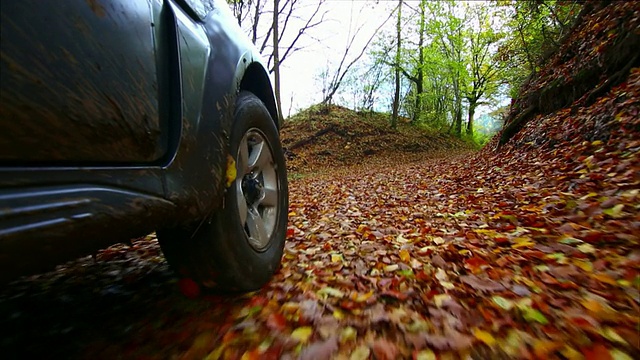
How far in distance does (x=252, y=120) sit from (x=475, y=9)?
79.4ft

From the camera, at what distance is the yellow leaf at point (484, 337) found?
1.30 metres

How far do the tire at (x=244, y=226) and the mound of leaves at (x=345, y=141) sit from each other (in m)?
10.5

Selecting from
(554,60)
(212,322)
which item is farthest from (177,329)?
(554,60)

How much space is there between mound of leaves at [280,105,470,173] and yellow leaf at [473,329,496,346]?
11283 millimetres

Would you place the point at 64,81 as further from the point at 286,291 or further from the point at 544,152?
the point at 544,152

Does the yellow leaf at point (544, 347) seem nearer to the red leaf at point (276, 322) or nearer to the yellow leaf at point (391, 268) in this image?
the yellow leaf at point (391, 268)

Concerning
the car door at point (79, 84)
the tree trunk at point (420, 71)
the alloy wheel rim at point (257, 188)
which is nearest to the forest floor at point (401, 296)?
the alloy wheel rim at point (257, 188)

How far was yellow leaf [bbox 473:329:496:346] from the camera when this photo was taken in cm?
130

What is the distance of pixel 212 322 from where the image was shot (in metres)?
1.51

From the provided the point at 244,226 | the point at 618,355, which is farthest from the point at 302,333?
the point at 618,355

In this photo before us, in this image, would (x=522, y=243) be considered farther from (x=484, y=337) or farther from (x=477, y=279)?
(x=484, y=337)

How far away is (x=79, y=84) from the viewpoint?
2.60ft

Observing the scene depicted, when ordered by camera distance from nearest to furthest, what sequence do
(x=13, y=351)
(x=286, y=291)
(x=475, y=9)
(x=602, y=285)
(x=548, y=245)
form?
(x=13, y=351), (x=602, y=285), (x=286, y=291), (x=548, y=245), (x=475, y=9)

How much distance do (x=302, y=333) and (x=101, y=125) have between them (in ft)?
3.84
